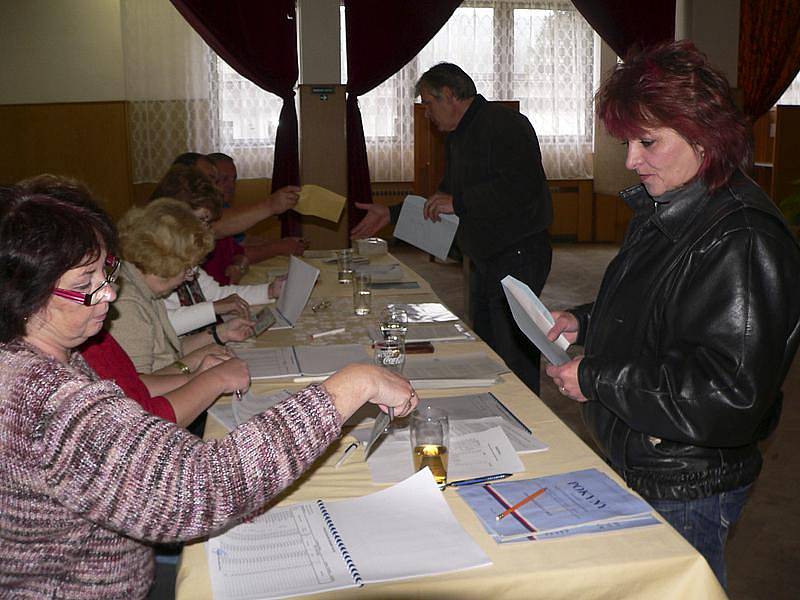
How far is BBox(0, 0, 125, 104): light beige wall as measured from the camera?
748 cm

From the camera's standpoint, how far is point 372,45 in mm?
7227

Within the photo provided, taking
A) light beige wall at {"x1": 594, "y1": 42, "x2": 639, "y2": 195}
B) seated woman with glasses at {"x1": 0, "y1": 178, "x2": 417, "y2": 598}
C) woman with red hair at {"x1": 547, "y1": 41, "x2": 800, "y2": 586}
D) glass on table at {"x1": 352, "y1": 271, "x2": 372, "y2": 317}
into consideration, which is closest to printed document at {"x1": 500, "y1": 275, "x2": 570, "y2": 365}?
woman with red hair at {"x1": 547, "y1": 41, "x2": 800, "y2": 586}

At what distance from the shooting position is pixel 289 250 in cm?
488

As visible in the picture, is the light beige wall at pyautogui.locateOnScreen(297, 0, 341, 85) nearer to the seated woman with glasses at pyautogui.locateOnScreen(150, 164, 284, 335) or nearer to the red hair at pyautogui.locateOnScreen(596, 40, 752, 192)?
the seated woman with glasses at pyautogui.locateOnScreen(150, 164, 284, 335)

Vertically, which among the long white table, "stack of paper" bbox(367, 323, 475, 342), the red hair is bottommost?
the long white table

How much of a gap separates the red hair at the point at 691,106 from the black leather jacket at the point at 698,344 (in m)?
0.06

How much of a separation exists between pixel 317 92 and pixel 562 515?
5.80 m

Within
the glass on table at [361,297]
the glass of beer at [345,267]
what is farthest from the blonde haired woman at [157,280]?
the glass of beer at [345,267]

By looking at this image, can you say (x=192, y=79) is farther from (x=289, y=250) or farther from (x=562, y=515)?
(x=562, y=515)

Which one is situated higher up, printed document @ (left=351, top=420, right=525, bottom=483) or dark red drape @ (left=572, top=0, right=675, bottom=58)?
dark red drape @ (left=572, top=0, right=675, bottom=58)

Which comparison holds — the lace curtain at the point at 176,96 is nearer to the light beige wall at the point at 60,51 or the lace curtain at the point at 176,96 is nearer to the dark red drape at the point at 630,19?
the light beige wall at the point at 60,51

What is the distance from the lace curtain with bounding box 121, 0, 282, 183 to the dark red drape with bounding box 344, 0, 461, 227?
1715mm

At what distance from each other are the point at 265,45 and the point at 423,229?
133 inches

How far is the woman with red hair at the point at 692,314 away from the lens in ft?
5.34
